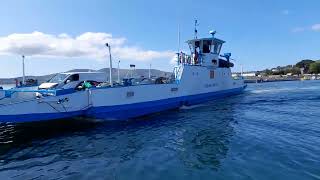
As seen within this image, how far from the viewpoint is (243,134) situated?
17.2 m

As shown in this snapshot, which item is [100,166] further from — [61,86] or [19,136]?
[61,86]

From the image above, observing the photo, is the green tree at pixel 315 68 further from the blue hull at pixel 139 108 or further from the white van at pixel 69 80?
the white van at pixel 69 80

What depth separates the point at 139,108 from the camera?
24344 millimetres

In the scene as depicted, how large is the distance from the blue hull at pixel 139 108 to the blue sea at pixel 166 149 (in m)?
0.80

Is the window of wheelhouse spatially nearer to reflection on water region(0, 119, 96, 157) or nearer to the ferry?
the ferry

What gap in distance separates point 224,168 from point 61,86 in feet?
48.4

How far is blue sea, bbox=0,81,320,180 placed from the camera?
1129cm

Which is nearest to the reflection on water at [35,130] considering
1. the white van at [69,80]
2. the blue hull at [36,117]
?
the blue hull at [36,117]

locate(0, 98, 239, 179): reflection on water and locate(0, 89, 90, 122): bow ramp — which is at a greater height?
locate(0, 89, 90, 122): bow ramp

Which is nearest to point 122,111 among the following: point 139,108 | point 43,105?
point 139,108

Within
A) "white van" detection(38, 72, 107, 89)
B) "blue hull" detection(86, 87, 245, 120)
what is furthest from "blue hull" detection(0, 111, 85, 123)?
"white van" detection(38, 72, 107, 89)

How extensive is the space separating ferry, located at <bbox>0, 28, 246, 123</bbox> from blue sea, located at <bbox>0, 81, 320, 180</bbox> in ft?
4.20

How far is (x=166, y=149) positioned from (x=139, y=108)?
1002 cm

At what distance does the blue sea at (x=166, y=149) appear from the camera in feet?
37.0
